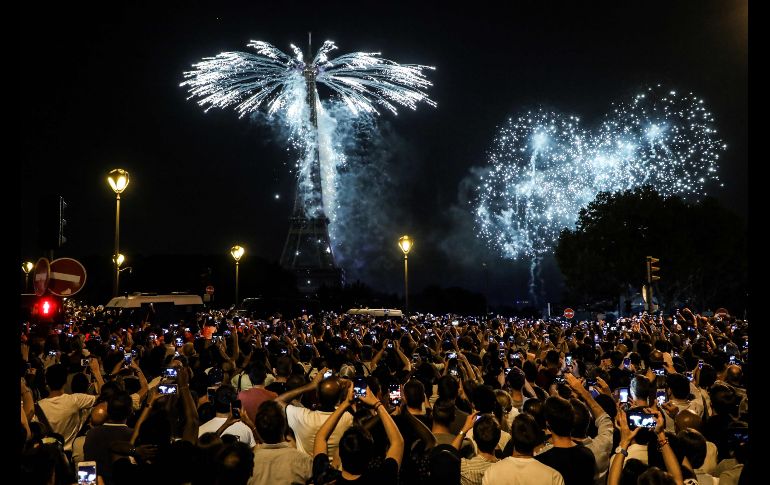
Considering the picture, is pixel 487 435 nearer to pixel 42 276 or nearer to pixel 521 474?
pixel 521 474

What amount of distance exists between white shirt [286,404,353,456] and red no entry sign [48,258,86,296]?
6.35 meters

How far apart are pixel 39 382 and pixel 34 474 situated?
5451mm

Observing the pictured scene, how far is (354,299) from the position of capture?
69.7m

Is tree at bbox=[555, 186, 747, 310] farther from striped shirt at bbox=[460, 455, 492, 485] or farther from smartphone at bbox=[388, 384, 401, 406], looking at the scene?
striped shirt at bbox=[460, 455, 492, 485]

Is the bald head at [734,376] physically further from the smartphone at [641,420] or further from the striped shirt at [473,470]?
the striped shirt at [473,470]

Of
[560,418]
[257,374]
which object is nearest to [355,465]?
[560,418]

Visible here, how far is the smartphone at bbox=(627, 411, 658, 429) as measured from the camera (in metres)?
5.27

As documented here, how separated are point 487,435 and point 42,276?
27.9 ft

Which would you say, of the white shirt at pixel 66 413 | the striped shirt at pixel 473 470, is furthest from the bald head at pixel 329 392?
the white shirt at pixel 66 413

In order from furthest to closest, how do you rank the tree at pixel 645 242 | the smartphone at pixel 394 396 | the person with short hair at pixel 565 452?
the tree at pixel 645 242, the smartphone at pixel 394 396, the person with short hair at pixel 565 452

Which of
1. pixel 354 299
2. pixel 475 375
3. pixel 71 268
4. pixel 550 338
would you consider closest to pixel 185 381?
pixel 475 375

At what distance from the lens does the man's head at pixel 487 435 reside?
539 centimetres

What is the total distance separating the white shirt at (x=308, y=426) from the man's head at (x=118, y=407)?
1.36m

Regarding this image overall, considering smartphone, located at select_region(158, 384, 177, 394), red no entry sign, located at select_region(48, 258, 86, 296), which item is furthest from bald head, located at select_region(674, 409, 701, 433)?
red no entry sign, located at select_region(48, 258, 86, 296)
